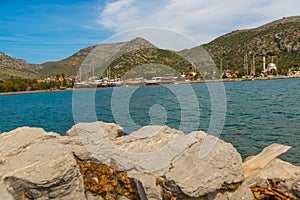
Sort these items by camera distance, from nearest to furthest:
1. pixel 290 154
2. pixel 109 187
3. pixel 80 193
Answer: pixel 80 193
pixel 109 187
pixel 290 154

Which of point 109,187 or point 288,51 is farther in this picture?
point 288,51

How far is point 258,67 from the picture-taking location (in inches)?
6698

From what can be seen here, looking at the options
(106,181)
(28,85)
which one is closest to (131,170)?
(106,181)

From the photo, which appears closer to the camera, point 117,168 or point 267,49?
point 117,168

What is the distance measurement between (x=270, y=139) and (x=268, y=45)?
171m

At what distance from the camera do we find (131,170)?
6.52 m

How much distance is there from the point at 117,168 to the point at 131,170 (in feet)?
1.07

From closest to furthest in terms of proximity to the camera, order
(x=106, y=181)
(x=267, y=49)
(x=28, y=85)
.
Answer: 1. (x=106, y=181)
2. (x=267, y=49)
3. (x=28, y=85)

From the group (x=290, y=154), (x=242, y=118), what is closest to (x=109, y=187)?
(x=290, y=154)

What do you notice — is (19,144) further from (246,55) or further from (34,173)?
(246,55)

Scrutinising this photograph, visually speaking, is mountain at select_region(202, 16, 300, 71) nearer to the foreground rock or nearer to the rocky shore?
the rocky shore

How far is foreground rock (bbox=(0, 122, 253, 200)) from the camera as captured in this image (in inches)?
217

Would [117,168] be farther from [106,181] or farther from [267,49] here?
[267,49]

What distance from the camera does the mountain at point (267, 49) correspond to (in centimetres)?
16362
